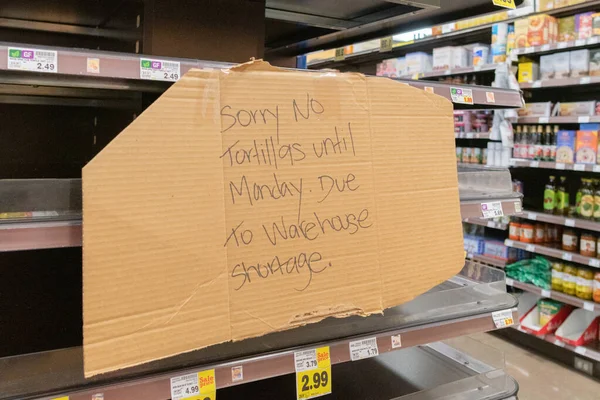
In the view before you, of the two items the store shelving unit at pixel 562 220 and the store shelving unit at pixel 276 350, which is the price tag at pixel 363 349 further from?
the store shelving unit at pixel 562 220

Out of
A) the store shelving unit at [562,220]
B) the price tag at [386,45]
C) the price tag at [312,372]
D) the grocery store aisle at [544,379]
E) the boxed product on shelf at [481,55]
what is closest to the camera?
the price tag at [312,372]

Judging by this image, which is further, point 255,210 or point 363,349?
point 363,349

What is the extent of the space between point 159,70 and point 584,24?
125 inches

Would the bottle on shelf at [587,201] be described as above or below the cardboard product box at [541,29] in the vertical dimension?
below

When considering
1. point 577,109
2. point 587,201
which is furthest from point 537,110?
point 587,201

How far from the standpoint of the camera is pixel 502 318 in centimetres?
149

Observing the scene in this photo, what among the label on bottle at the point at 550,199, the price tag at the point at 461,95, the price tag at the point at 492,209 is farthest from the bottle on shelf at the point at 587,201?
the price tag at the point at 461,95

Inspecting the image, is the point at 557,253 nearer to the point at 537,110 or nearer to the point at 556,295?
the point at 556,295

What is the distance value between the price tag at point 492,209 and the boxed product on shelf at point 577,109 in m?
2.30

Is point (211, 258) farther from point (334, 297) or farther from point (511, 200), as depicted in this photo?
point (511, 200)

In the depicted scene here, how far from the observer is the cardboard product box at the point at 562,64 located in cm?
336

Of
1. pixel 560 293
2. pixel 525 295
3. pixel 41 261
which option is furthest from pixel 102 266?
pixel 525 295

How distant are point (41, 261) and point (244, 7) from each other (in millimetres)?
1022

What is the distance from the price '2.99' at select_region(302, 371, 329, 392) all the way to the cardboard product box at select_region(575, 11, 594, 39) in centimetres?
307
